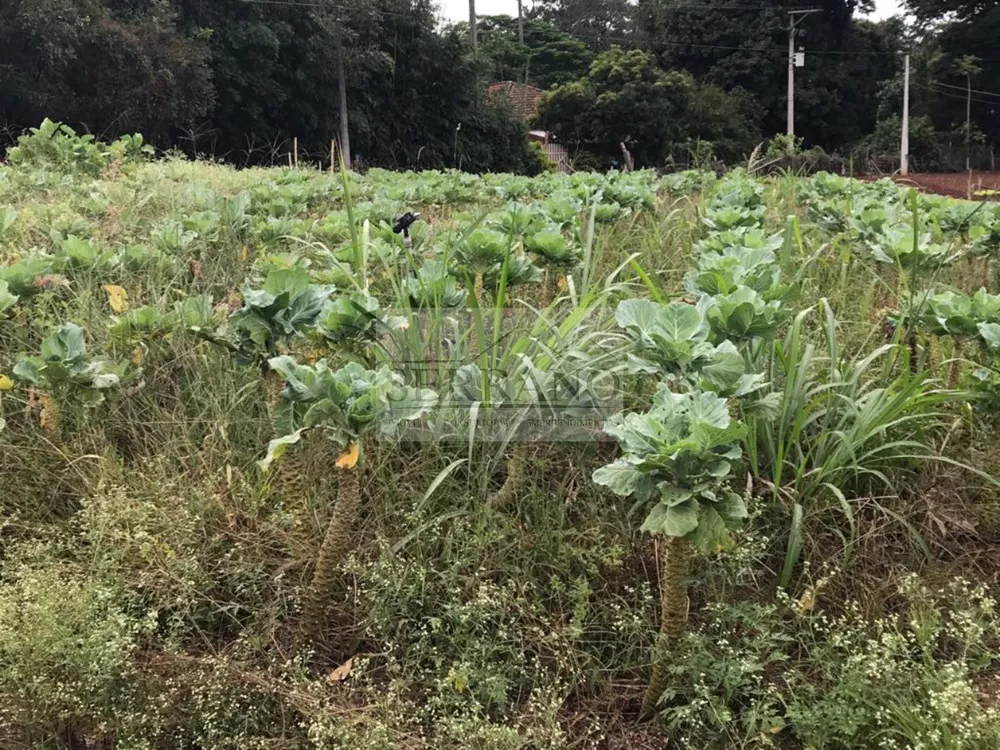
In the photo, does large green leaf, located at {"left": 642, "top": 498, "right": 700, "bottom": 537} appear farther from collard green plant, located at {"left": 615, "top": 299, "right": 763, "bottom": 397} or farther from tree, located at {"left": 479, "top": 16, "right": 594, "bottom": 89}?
tree, located at {"left": 479, "top": 16, "right": 594, "bottom": 89}

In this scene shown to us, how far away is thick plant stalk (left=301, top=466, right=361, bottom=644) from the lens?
4.62 feet

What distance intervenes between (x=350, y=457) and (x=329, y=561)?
0.26m

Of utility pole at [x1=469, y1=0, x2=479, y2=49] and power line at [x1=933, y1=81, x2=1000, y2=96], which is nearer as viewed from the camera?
utility pole at [x1=469, y1=0, x2=479, y2=49]

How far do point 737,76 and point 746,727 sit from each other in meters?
39.0

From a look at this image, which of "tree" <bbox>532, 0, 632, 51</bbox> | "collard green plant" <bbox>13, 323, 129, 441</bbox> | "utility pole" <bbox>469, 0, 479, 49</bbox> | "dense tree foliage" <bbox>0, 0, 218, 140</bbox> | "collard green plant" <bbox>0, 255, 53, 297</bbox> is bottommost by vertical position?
"collard green plant" <bbox>13, 323, 129, 441</bbox>

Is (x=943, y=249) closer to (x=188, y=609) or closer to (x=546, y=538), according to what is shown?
(x=546, y=538)

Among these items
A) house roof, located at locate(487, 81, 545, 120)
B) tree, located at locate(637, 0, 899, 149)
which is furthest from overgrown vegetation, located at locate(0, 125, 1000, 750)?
tree, located at locate(637, 0, 899, 149)

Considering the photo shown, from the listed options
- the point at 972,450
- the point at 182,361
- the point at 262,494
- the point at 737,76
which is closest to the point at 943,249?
the point at 972,450

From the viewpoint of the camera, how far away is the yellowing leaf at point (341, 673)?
4.66 feet

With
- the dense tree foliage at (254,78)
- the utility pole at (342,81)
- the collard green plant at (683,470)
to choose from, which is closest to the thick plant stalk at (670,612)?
the collard green plant at (683,470)

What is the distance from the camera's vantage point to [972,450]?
5.95 ft

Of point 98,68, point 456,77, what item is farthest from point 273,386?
point 456,77

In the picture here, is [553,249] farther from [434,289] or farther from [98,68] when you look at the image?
[98,68]

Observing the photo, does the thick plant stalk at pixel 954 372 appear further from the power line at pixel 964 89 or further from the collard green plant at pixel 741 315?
the power line at pixel 964 89
